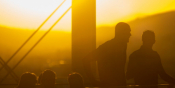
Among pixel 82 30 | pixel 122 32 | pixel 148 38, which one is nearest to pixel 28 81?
pixel 122 32

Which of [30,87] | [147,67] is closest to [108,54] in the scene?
[147,67]

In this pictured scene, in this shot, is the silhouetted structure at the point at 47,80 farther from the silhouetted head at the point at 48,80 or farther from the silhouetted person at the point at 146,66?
the silhouetted person at the point at 146,66

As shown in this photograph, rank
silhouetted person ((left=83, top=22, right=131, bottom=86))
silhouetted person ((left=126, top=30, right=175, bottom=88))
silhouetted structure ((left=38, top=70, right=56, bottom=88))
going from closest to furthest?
silhouetted structure ((left=38, top=70, right=56, bottom=88)) → silhouetted person ((left=83, top=22, right=131, bottom=86)) → silhouetted person ((left=126, top=30, right=175, bottom=88))

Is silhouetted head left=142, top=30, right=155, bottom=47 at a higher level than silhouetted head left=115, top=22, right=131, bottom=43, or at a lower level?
lower

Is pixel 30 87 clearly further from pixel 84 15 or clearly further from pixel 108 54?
pixel 84 15

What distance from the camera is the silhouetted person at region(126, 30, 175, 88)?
430 cm

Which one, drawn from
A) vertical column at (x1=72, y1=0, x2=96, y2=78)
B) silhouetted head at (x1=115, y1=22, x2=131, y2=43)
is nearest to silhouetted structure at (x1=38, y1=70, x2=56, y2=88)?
silhouetted head at (x1=115, y1=22, x2=131, y2=43)

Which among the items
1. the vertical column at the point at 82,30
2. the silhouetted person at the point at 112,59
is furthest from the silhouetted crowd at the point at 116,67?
the vertical column at the point at 82,30

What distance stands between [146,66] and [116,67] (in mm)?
529

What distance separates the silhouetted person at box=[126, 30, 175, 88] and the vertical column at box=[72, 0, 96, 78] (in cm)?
122

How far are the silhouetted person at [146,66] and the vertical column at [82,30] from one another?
48.0 inches

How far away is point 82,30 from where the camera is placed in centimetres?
542

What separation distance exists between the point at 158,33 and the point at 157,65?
3218 mm

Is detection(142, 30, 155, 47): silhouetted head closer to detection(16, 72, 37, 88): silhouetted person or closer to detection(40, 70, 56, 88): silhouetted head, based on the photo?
detection(40, 70, 56, 88): silhouetted head
